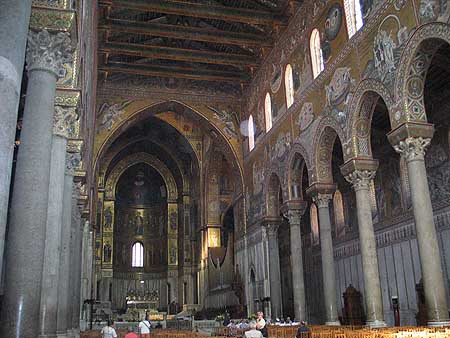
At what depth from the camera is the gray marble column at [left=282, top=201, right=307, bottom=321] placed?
17531 millimetres

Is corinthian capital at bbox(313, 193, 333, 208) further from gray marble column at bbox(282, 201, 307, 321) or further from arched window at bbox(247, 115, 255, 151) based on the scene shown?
arched window at bbox(247, 115, 255, 151)

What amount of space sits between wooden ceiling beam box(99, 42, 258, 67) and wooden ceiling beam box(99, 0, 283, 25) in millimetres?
3041

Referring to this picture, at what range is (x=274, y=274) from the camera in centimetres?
2064

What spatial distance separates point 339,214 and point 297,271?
4.75 m

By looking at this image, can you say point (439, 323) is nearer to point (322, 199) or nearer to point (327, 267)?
point (327, 267)

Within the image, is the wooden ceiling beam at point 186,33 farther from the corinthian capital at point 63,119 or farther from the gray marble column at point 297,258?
the corinthian capital at point 63,119

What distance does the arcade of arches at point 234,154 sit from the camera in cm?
755

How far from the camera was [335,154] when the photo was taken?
21.1 meters

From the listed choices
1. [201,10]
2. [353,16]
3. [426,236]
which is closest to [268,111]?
[201,10]

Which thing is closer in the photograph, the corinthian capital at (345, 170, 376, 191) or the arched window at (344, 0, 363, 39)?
the corinthian capital at (345, 170, 376, 191)

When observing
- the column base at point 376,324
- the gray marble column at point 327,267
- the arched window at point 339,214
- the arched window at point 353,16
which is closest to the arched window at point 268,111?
the arched window at point 339,214

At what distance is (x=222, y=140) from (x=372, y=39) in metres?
14.1

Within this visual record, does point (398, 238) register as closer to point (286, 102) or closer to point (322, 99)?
point (322, 99)

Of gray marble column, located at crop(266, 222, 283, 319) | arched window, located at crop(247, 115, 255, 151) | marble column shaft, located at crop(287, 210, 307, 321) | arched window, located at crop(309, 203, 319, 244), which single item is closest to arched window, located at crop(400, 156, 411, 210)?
marble column shaft, located at crop(287, 210, 307, 321)
